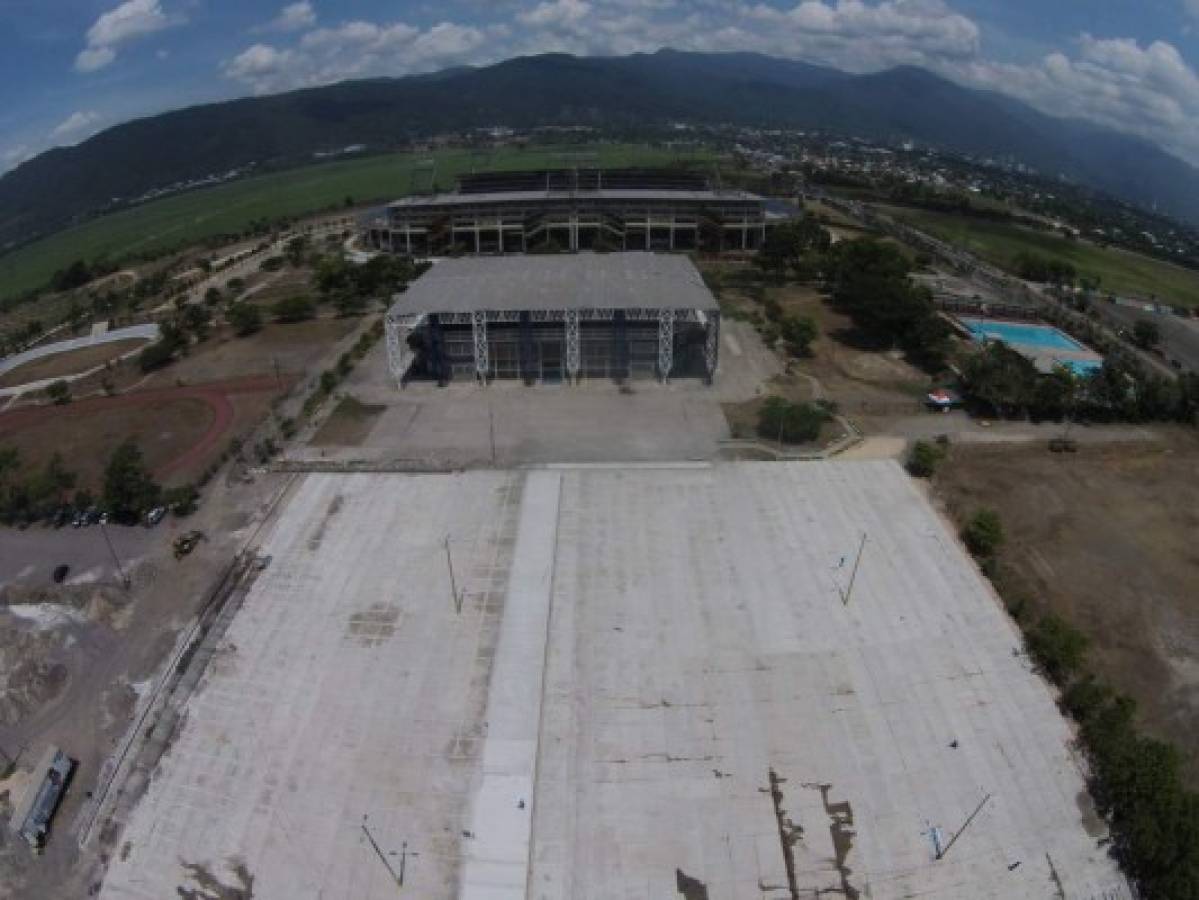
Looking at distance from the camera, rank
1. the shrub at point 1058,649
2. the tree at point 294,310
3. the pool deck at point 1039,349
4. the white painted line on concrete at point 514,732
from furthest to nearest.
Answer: the tree at point 294,310
the pool deck at point 1039,349
the shrub at point 1058,649
the white painted line on concrete at point 514,732

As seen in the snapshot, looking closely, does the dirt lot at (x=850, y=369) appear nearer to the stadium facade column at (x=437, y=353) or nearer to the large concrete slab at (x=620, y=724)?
the large concrete slab at (x=620, y=724)

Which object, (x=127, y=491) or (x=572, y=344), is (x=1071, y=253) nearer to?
(x=572, y=344)

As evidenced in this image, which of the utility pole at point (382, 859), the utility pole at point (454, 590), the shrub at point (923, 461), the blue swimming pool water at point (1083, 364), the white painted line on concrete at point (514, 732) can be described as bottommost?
the utility pole at point (382, 859)

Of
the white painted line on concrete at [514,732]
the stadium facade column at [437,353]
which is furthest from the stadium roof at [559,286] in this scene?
the white painted line on concrete at [514,732]

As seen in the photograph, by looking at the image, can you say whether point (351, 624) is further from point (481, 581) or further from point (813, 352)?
point (813, 352)

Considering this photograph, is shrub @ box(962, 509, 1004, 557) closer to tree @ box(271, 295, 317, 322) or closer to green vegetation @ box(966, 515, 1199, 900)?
green vegetation @ box(966, 515, 1199, 900)

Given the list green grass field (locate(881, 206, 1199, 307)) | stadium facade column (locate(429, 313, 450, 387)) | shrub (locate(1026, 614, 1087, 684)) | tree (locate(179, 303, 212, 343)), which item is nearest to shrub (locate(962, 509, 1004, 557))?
shrub (locate(1026, 614, 1087, 684))

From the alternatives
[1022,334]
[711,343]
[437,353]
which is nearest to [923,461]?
[711,343]

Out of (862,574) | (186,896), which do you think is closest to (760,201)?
(862,574)
